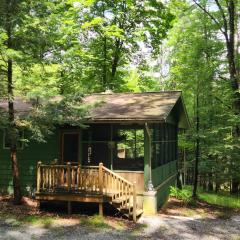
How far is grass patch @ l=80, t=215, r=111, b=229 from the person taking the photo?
38.5ft

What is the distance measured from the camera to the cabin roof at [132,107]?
13656 millimetres

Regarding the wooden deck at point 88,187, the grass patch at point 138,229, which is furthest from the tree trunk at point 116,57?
the grass patch at point 138,229

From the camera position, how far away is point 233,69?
2281cm

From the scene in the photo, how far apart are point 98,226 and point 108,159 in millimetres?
4101

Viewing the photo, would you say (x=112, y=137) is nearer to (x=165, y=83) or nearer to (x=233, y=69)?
(x=233, y=69)

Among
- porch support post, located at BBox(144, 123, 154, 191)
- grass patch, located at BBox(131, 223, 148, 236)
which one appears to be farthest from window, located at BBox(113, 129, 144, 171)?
grass patch, located at BBox(131, 223, 148, 236)

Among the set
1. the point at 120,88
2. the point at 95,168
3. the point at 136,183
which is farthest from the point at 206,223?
the point at 120,88

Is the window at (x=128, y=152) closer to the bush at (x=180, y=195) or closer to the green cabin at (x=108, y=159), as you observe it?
the green cabin at (x=108, y=159)

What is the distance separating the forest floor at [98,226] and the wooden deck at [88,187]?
23.4 inches

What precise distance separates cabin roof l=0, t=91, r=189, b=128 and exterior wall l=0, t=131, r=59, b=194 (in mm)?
1869

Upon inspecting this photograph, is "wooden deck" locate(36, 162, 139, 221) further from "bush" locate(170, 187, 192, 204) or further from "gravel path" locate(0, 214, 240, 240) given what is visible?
"bush" locate(170, 187, 192, 204)

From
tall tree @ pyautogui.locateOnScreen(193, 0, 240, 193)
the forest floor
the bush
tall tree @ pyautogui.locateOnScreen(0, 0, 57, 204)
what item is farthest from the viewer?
tall tree @ pyautogui.locateOnScreen(193, 0, 240, 193)

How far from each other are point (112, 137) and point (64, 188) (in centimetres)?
315

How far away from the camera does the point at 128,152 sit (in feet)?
55.2
